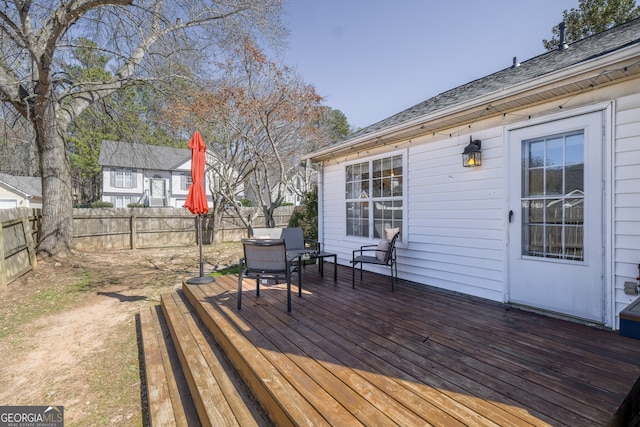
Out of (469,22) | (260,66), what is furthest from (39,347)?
(469,22)

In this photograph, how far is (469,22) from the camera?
609 cm

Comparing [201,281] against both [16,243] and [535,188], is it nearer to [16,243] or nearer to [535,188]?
[16,243]

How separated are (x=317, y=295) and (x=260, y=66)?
7.06m

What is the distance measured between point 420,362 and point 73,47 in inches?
370

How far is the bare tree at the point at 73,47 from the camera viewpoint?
6.17 m

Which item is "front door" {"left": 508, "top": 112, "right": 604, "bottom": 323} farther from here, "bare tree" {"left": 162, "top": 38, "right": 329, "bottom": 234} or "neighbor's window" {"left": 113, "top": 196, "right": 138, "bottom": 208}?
"neighbor's window" {"left": 113, "top": 196, "right": 138, "bottom": 208}

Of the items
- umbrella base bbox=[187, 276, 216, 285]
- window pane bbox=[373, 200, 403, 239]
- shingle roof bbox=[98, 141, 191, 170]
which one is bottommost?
umbrella base bbox=[187, 276, 216, 285]

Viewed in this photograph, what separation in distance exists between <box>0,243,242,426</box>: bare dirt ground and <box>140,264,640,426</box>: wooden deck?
0.99m

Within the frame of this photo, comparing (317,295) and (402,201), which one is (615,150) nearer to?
(402,201)

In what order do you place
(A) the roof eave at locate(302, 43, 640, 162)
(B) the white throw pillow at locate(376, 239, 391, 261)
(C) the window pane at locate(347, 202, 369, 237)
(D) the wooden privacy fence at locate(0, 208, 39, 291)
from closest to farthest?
(A) the roof eave at locate(302, 43, 640, 162) < (B) the white throw pillow at locate(376, 239, 391, 261) < (D) the wooden privacy fence at locate(0, 208, 39, 291) < (C) the window pane at locate(347, 202, 369, 237)

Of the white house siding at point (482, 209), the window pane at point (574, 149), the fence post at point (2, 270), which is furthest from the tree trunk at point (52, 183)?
the window pane at point (574, 149)

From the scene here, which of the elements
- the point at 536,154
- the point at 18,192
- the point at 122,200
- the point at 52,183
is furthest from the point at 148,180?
the point at 536,154

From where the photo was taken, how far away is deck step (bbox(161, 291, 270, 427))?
6.40 ft

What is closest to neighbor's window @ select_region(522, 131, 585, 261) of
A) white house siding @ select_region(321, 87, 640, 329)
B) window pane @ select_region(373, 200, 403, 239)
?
white house siding @ select_region(321, 87, 640, 329)
